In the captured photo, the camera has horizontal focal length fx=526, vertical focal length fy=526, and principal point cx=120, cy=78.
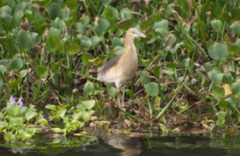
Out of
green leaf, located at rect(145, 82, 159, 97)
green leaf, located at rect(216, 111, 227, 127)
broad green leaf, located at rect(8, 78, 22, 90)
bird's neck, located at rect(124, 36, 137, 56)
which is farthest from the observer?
broad green leaf, located at rect(8, 78, 22, 90)

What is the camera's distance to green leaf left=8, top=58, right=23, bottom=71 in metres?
6.69

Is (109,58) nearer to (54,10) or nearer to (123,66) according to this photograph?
(123,66)

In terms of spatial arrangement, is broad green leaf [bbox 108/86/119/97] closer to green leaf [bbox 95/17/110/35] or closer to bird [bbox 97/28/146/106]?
bird [bbox 97/28/146/106]

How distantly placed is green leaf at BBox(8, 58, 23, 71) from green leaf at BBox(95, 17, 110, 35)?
1215mm

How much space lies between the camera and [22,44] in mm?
6879

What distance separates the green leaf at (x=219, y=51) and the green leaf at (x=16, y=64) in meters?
2.39

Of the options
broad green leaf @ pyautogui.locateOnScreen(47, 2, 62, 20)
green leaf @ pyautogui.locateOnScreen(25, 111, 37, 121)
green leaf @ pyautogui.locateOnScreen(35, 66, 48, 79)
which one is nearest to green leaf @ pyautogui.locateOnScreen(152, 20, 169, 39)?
broad green leaf @ pyautogui.locateOnScreen(47, 2, 62, 20)

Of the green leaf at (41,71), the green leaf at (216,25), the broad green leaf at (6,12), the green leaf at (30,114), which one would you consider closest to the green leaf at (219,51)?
the green leaf at (216,25)

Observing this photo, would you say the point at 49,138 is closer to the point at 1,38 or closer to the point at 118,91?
the point at 118,91

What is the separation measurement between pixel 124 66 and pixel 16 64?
4.70 feet

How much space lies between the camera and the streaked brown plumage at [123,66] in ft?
20.9

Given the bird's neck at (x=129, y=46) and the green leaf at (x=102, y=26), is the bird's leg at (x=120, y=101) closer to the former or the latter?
the bird's neck at (x=129, y=46)

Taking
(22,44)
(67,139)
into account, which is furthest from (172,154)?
(22,44)

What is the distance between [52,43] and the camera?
6832mm
